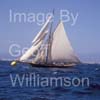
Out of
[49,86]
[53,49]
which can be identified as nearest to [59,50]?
[53,49]

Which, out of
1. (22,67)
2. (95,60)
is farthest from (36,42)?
(95,60)

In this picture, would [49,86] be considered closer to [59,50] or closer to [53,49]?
[53,49]

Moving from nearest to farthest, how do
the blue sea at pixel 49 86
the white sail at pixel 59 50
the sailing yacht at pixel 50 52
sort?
the blue sea at pixel 49 86 → the sailing yacht at pixel 50 52 → the white sail at pixel 59 50

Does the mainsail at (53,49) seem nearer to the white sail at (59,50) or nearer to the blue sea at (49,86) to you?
the white sail at (59,50)

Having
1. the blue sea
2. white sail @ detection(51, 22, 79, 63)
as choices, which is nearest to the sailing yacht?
white sail @ detection(51, 22, 79, 63)

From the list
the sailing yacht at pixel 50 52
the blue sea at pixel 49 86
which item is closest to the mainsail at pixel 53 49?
the sailing yacht at pixel 50 52

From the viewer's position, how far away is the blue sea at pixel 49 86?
179 inches

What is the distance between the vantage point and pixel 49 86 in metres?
4.49

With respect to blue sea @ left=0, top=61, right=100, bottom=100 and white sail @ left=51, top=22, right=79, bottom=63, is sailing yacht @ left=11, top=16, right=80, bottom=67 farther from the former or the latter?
blue sea @ left=0, top=61, right=100, bottom=100

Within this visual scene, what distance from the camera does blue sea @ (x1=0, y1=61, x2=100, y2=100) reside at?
455 cm

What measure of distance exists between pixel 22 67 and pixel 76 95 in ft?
2.35

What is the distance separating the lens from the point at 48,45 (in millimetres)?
5445

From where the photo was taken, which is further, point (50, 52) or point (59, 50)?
point (59, 50)

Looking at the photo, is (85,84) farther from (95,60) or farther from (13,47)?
(13,47)
